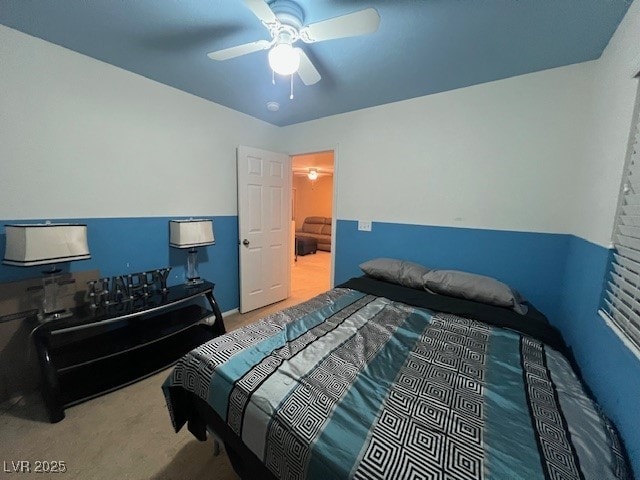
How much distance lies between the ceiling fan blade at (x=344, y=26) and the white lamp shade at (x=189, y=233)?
1.77 metres

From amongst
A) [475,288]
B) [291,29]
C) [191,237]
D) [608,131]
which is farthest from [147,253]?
[608,131]

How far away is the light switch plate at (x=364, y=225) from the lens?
9.12 ft

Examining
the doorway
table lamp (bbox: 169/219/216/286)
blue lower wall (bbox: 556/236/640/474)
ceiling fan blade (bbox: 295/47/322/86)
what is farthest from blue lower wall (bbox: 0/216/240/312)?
blue lower wall (bbox: 556/236/640/474)

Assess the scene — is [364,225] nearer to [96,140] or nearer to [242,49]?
[242,49]

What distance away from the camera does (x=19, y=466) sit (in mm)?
1234

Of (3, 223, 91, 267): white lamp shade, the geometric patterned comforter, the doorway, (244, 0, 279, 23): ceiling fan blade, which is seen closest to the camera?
the geometric patterned comforter

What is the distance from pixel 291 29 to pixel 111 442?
2.52 meters

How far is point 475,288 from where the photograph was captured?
6.00ft

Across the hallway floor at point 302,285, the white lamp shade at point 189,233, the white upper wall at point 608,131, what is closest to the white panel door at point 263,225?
the hallway floor at point 302,285

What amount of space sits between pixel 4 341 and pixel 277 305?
231cm

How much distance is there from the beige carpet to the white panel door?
57.9 inches

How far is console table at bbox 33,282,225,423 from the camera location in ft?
4.97

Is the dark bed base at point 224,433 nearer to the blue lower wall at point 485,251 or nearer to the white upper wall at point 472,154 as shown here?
the blue lower wall at point 485,251

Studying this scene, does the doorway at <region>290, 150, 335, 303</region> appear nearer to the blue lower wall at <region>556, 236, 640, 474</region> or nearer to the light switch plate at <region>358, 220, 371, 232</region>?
the light switch plate at <region>358, 220, 371, 232</region>
